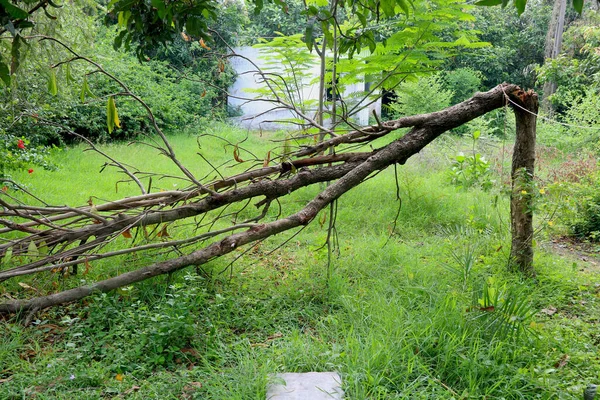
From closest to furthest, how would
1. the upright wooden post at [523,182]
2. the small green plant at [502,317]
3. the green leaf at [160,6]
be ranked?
the green leaf at [160,6] < the small green plant at [502,317] < the upright wooden post at [523,182]

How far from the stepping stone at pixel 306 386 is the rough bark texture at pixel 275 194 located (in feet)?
3.25

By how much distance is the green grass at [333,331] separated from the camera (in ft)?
8.68

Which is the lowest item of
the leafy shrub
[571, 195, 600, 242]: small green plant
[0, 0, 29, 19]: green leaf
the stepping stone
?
[571, 195, 600, 242]: small green plant

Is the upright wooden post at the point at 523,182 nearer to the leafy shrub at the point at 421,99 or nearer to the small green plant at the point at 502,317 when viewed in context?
the small green plant at the point at 502,317

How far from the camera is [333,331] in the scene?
3.33m

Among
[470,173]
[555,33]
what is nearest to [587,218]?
[470,173]

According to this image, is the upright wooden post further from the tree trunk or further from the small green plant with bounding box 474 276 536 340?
the tree trunk

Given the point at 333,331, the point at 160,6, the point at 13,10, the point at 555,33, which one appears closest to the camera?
the point at 13,10

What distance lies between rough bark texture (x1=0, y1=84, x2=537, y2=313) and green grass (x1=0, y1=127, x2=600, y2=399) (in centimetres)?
20

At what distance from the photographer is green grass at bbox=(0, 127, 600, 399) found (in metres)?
2.65

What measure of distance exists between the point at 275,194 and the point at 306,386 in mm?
1639

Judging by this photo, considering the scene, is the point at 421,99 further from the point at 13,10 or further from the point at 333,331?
the point at 13,10

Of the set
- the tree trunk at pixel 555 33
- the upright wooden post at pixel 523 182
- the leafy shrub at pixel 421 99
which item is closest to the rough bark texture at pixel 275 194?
the upright wooden post at pixel 523 182

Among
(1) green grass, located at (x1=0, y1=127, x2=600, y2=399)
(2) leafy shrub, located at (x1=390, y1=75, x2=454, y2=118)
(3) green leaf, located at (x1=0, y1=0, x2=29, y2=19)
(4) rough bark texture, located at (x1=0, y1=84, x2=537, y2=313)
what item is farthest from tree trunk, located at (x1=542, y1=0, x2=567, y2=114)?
(3) green leaf, located at (x1=0, y1=0, x2=29, y2=19)
